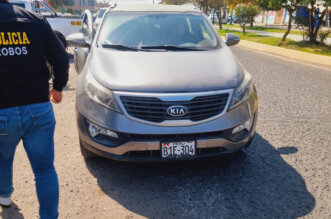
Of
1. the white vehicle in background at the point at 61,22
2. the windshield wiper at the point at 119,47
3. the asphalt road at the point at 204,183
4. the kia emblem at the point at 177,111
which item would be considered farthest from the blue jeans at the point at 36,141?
the white vehicle in background at the point at 61,22

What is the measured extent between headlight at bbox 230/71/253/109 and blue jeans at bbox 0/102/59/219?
1.68 m

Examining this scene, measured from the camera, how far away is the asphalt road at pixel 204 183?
277cm

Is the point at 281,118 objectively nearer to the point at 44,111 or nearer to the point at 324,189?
the point at 324,189

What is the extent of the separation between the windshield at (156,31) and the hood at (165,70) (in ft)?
1.00

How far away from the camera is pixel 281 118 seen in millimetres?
5199

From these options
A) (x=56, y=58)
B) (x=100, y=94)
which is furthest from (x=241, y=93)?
(x=56, y=58)

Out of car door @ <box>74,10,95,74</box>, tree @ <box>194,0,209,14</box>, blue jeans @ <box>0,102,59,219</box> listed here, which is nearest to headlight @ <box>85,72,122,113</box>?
blue jeans @ <box>0,102,59,219</box>

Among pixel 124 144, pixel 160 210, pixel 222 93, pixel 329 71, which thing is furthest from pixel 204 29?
pixel 329 71

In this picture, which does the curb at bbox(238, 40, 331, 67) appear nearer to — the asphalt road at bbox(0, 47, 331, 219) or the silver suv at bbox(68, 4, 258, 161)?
the asphalt road at bbox(0, 47, 331, 219)

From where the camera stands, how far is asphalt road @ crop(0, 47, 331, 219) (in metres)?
2.77

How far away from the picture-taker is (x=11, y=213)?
2.72m

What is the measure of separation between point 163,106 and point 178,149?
41 cm

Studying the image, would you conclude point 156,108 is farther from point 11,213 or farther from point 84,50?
point 84,50

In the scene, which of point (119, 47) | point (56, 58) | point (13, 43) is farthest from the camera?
point (119, 47)
